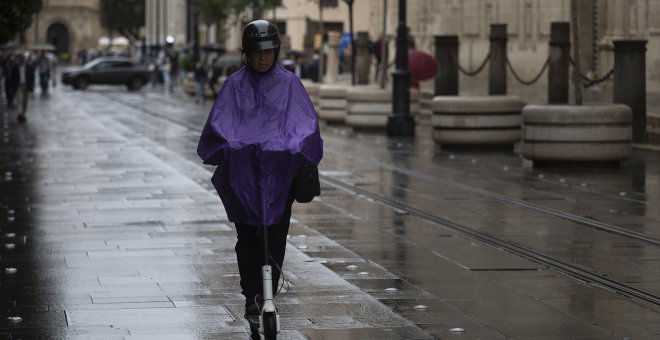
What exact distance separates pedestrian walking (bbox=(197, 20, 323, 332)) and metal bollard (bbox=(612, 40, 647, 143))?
51.3ft

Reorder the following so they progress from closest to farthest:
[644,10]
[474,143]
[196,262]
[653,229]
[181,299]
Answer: [181,299]
[196,262]
[653,229]
[474,143]
[644,10]

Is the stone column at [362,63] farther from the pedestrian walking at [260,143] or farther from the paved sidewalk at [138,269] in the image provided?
the pedestrian walking at [260,143]

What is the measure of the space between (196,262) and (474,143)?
40.8 ft

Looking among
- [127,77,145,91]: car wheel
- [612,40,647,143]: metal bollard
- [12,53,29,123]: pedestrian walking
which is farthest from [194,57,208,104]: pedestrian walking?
[612,40,647,143]: metal bollard

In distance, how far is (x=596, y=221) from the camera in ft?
46.0

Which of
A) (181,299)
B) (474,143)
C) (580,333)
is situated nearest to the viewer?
(580,333)

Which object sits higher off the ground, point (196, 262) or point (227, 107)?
point (227, 107)

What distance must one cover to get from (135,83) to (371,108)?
38397 millimetres

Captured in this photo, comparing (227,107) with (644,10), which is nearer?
(227,107)

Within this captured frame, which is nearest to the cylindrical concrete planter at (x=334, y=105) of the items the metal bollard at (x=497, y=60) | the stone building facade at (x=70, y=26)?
the metal bollard at (x=497, y=60)

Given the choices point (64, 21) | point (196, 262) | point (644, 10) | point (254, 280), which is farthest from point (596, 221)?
point (64, 21)

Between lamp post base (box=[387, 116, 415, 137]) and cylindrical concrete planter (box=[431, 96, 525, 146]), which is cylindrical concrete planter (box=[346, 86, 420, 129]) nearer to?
lamp post base (box=[387, 116, 415, 137])

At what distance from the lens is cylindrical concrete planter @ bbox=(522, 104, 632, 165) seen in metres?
19.4

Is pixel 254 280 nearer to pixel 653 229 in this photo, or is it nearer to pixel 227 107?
pixel 227 107
